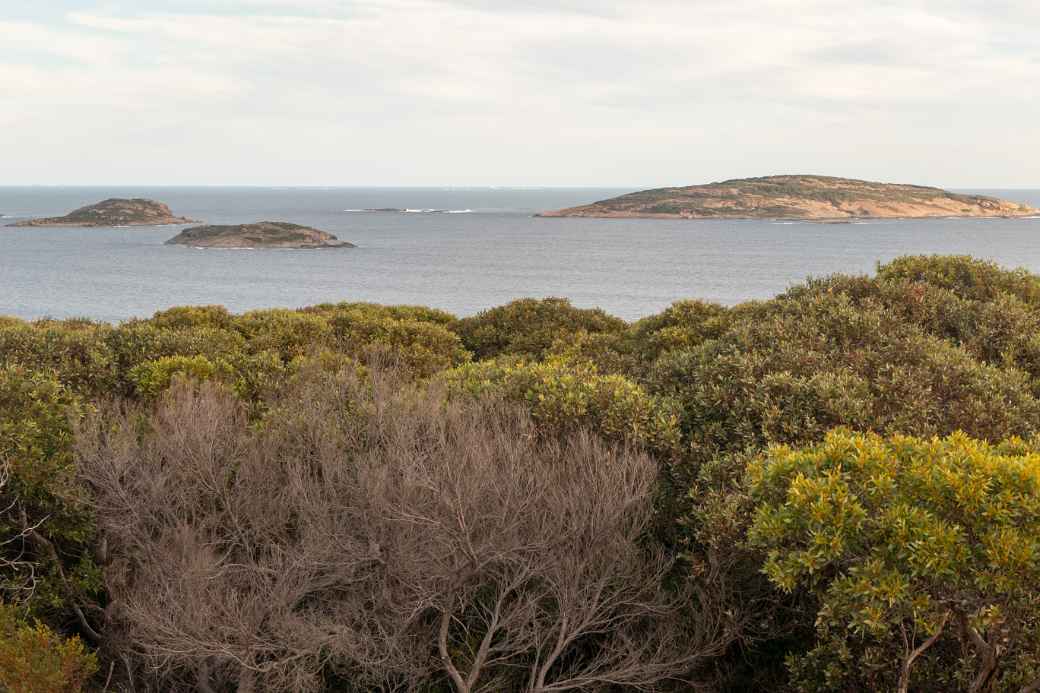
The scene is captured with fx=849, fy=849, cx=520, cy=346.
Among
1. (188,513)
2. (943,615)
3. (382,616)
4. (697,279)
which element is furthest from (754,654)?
(697,279)

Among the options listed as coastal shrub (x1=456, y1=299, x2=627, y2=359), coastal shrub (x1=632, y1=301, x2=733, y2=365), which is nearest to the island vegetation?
coastal shrub (x1=632, y1=301, x2=733, y2=365)

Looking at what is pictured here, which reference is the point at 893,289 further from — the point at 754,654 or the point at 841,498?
the point at 841,498

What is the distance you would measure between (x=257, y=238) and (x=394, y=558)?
563 feet

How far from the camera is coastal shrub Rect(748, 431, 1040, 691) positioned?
28.6ft

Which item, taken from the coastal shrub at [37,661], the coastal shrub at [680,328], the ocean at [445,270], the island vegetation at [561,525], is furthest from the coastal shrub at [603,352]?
the ocean at [445,270]

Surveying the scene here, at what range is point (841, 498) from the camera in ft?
30.3

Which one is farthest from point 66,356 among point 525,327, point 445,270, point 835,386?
point 445,270

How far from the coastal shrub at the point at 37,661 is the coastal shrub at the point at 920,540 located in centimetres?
944

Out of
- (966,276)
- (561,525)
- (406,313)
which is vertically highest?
(966,276)

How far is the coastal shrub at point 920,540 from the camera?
8.71 m

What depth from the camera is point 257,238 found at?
174 meters

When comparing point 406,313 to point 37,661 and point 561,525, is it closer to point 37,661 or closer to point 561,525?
point 561,525

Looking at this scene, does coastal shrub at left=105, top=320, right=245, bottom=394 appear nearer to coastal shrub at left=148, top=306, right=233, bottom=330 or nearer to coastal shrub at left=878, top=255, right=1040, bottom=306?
coastal shrub at left=148, top=306, right=233, bottom=330

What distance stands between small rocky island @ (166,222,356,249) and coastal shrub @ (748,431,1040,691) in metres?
169
